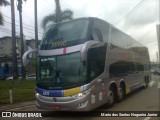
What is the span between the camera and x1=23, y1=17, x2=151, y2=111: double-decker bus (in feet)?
31.1

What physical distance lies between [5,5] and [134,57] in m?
18.4

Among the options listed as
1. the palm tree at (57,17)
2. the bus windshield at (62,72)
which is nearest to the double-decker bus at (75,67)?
the bus windshield at (62,72)

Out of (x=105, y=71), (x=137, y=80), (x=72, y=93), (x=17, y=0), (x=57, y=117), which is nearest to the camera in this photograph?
(x=72, y=93)

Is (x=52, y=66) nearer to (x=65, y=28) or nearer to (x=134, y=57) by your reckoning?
(x=65, y=28)

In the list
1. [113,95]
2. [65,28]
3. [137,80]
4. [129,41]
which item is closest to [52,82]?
[65,28]

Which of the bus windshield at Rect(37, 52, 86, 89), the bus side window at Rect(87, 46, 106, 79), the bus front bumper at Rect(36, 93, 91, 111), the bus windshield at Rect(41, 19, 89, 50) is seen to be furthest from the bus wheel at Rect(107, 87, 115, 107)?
the bus windshield at Rect(41, 19, 89, 50)

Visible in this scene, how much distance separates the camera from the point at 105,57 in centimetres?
1145

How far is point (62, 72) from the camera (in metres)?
9.74

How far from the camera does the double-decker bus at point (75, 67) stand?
9.48m

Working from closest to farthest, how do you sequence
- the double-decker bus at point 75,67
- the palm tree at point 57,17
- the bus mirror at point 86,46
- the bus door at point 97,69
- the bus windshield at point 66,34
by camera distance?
the bus mirror at point 86,46 < the double-decker bus at point 75,67 < the bus door at point 97,69 < the bus windshield at point 66,34 < the palm tree at point 57,17

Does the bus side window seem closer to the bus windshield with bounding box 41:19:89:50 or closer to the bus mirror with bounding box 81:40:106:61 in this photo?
the bus mirror with bounding box 81:40:106:61

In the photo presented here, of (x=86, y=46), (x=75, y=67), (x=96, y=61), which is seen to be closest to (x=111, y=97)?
(x=96, y=61)

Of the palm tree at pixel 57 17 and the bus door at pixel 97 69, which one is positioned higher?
the palm tree at pixel 57 17

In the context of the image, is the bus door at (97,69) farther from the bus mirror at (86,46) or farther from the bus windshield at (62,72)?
the bus windshield at (62,72)
